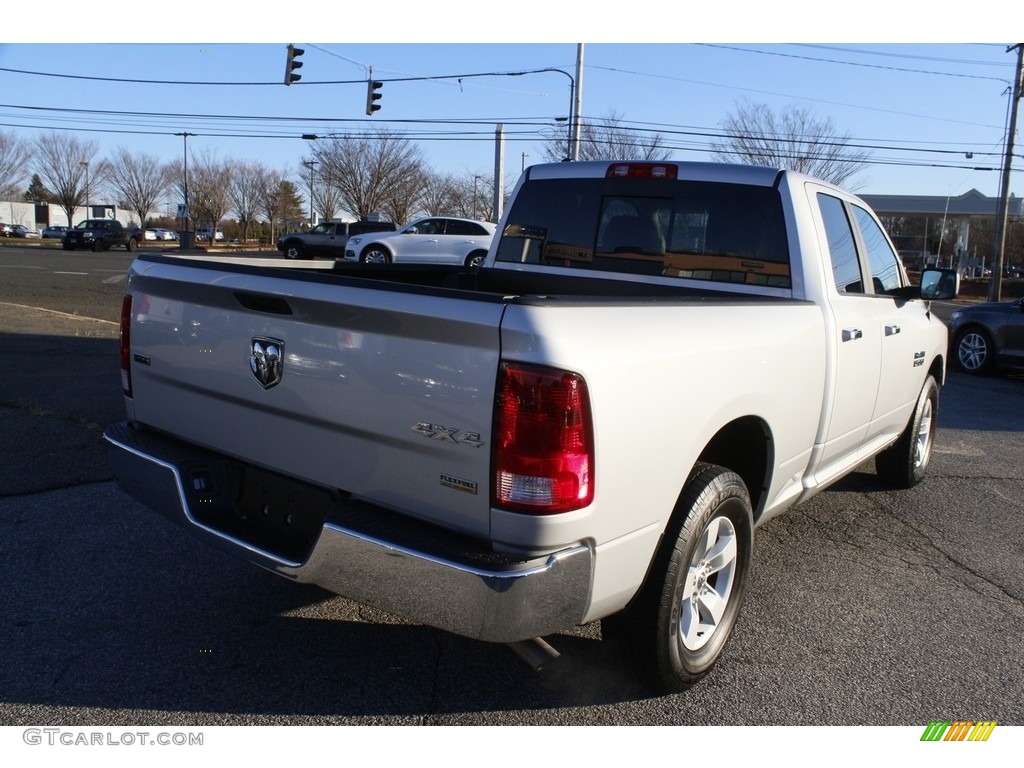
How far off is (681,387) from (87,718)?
2277mm

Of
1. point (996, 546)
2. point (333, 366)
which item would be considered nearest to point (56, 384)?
point (333, 366)

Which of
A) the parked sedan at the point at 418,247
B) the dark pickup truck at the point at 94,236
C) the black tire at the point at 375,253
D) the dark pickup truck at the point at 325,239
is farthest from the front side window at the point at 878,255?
the dark pickup truck at the point at 94,236

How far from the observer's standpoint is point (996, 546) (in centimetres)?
496

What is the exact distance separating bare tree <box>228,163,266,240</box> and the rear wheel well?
81.1m

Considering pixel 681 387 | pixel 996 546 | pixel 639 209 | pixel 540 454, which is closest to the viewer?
pixel 540 454

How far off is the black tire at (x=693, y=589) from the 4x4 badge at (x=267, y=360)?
4.70 feet

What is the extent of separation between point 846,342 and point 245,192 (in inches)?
3227

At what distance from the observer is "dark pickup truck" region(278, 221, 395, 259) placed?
3738cm

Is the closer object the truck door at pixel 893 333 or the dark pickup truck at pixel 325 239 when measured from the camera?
the truck door at pixel 893 333

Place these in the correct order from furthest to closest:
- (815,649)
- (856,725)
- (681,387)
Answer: (815,649) < (856,725) < (681,387)

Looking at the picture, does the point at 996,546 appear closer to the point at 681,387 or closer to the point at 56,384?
A: the point at 681,387

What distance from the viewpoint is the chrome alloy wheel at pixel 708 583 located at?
3.14 m

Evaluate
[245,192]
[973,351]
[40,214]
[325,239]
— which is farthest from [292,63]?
[40,214]
